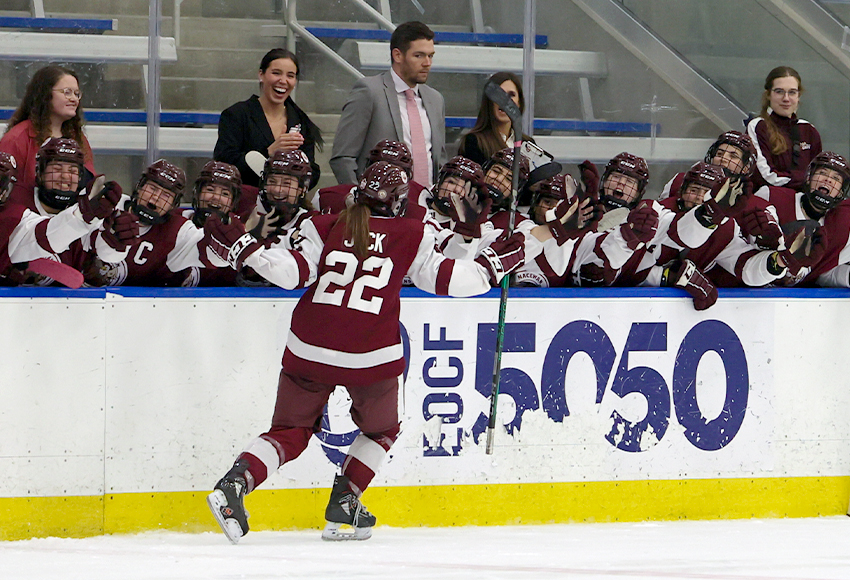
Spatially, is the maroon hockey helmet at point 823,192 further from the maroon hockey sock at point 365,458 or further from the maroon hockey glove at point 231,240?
the maroon hockey glove at point 231,240

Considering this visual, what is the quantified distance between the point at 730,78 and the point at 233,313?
2946mm

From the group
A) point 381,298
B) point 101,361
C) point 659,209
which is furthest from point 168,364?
point 659,209

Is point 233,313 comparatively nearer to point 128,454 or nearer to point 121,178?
point 128,454

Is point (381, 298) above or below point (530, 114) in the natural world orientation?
below

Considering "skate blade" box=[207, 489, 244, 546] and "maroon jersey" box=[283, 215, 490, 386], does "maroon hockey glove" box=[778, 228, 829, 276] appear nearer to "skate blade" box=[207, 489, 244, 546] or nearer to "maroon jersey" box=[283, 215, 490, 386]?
"maroon jersey" box=[283, 215, 490, 386]

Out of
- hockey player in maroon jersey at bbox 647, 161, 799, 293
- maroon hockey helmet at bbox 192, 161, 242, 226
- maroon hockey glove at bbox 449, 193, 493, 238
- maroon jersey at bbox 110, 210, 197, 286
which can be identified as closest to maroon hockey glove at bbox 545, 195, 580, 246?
maroon hockey glove at bbox 449, 193, 493, 238

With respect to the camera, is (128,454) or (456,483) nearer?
(128,454)

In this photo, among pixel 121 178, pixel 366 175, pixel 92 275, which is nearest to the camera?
pixel 366 175

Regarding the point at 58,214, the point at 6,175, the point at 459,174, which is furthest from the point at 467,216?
the point at 6,175

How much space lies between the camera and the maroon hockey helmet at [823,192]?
3.59 m

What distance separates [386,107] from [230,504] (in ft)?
5.19

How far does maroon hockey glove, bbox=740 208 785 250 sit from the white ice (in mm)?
887

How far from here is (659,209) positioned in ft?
11.7

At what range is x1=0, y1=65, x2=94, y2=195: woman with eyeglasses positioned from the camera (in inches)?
133
